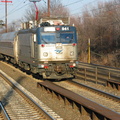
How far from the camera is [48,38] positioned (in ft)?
47.5

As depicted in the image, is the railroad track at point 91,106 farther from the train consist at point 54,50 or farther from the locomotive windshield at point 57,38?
the locomotive windshield at point 57,38

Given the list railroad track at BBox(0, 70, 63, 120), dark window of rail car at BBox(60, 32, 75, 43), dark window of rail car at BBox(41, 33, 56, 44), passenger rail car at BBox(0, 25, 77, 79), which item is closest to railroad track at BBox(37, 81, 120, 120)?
railroad track at BBox(0, 70, 63, 120)

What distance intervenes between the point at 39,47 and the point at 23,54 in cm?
390

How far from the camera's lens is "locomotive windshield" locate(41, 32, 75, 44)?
47.2 ft

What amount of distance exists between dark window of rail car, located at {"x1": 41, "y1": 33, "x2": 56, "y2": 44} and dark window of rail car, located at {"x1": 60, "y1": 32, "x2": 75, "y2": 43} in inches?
17.7

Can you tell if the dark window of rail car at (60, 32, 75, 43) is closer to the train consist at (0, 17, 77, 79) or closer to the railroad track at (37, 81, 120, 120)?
the train consist at (0, 17, 77, 79)

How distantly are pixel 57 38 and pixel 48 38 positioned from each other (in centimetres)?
50

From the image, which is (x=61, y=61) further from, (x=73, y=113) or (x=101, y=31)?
(x=101, y=31)

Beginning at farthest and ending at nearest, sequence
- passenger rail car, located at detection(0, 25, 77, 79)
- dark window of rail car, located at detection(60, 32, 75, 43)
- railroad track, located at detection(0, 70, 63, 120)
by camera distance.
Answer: dark window of rail car, located at detection(60, 32, 75, 43)
passenger rail car, located at detection(0, 25, 77, 79)
railroad track, located at detection(0, 70, 63, 120)

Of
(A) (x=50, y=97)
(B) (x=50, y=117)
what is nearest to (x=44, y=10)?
(A) (x=50, y=97)

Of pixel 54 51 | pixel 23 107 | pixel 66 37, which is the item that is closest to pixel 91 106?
pixel 23 107

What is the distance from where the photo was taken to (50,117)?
7672mm

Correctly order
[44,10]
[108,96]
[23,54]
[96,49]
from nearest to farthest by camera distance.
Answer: [108,96]
[23,54]
[96,49]
[44,10]

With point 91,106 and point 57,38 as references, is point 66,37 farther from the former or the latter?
point 91,106
